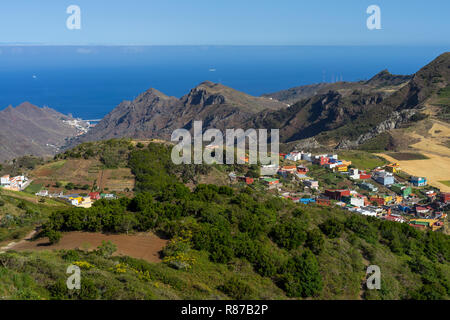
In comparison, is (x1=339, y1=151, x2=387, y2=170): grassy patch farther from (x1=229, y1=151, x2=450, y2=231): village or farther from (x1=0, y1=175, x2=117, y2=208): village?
(x1=0, y1=175, x2=117, y2=208): village

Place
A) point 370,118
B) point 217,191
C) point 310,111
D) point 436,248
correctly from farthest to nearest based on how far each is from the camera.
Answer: point 310,111 → point 370,118 → point 217,191 → point 436,248

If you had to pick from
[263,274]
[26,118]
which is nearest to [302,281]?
[263,274]

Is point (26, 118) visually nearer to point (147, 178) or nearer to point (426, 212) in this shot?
point (147, 178)

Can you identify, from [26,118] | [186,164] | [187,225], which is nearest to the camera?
[187,225]

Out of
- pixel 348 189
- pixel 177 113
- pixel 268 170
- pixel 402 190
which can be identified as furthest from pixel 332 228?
pixel 177 113

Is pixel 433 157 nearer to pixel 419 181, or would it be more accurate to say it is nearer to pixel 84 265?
pixel 419 181

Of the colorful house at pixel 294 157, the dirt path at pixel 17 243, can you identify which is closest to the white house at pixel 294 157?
the colorful house at pixel 294 157

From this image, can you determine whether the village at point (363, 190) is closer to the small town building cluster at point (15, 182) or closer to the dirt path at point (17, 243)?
the small town building cluster at point (15, 182)
